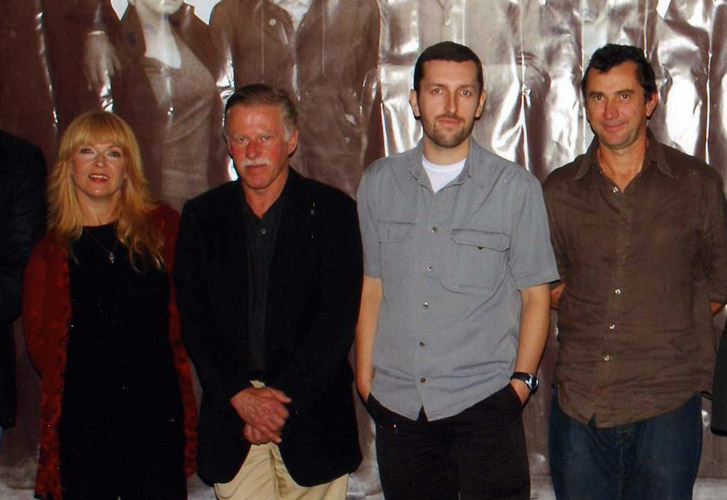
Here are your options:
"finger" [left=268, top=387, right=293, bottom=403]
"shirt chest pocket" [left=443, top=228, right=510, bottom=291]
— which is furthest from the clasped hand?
"shirt chest pocket" [left=443, top=228, right=510, bottom=291]

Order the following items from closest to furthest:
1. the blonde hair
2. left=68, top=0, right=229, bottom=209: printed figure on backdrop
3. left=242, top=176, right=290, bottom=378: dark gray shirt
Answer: left=242, top=176, right=290, bottom=378: dark gray shirt < the blonde hair < left=68, top=0, right=229, bottom=209: printed figure on backdrop

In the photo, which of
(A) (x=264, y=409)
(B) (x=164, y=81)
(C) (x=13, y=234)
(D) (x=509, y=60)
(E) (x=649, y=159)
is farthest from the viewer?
(B) (x=164, y=81)

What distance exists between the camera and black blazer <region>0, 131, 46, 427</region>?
2.81 metres

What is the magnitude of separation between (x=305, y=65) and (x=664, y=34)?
1.26 meters

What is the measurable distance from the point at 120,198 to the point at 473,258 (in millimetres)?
1203

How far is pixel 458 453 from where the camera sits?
2.57 meters

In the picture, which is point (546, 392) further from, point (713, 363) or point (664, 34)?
point (664, 34)

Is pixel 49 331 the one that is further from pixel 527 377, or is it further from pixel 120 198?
pixel 527 377

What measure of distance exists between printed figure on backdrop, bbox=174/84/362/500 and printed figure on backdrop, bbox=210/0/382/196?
0.40m

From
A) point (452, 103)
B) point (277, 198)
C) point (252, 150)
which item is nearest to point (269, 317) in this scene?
point (277, 198)

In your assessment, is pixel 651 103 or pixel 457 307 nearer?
pixel 457 307

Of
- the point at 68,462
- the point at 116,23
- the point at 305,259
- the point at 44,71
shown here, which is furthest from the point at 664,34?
the point at 68,462

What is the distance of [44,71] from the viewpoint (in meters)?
3.14

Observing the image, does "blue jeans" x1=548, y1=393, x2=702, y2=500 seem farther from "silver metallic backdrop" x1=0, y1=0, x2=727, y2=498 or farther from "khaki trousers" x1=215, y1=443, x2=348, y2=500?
"khaki trousers" x1=215, y1=443, x2=348, y2=500
